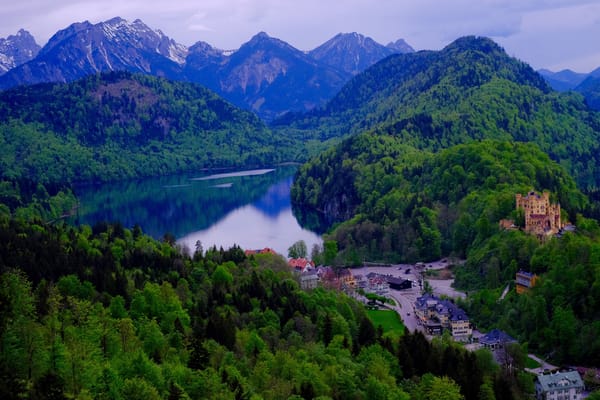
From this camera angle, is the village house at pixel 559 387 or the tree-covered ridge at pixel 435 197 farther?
the tree-covered ridge at pixel 435 197

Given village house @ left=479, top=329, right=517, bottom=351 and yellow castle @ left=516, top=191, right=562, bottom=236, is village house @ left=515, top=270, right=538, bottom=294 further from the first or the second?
village house @ left=479, top=329, right=517, bottom=351

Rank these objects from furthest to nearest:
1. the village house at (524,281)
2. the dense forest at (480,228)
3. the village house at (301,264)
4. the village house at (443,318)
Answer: the village house at (301,264), the village house at (524,281), the village house at (443,318), the dense forest at (480,228)

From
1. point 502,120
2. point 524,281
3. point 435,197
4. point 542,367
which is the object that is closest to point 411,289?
point 524,281

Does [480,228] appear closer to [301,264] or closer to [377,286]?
[377,286]

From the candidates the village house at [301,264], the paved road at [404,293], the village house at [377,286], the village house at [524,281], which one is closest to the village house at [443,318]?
the paved road at [404,293]

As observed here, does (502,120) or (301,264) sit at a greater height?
(502,120)

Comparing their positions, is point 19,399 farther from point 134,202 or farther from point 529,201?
point 134,202

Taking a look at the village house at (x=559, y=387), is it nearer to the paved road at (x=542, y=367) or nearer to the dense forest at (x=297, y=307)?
the dense forest at (x=297, y=307)
